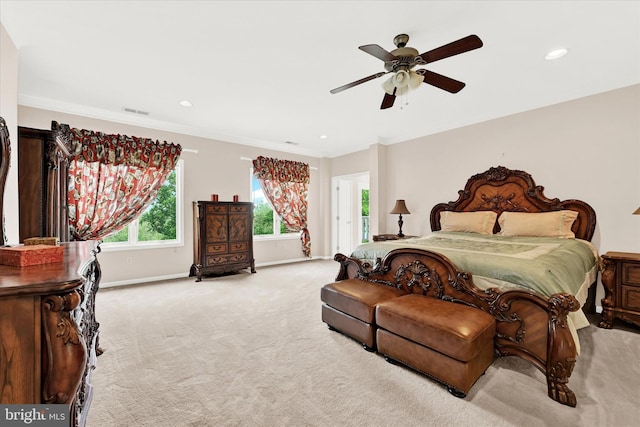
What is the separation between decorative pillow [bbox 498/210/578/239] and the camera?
336 centimetres

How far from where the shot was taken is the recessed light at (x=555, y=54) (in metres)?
2.55

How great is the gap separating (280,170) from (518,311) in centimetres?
492

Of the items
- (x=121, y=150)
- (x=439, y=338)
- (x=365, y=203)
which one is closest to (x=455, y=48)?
(x=439, y=338)

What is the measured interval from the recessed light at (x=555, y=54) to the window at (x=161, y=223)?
5.18m

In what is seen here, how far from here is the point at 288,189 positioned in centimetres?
614

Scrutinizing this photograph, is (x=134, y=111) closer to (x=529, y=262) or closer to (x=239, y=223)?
(x=239, y=223)

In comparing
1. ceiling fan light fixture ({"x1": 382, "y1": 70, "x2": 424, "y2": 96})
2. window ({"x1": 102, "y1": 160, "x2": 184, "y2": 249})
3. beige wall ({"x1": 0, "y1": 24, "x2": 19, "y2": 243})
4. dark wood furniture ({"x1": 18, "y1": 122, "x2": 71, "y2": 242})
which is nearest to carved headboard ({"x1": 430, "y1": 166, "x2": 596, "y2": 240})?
ceiling fan light fixture ({"x1": 382, "y1": 70, "x2": 424, "y2": 96})

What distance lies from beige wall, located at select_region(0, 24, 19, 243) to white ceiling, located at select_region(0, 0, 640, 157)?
191 millimetres

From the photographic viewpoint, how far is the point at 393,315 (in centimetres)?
206

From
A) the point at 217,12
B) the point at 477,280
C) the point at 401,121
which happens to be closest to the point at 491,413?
the point at 477,280

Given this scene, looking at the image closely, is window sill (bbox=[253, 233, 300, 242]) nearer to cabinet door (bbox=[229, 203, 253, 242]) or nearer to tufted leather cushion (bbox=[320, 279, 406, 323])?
cabinet door (bbox=[229, 203, 253, 242])

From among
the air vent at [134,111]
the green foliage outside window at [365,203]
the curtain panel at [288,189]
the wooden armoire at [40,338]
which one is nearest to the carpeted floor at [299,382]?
the wooden armoire at [40,338]

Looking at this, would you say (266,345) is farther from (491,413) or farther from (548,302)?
(548,302)

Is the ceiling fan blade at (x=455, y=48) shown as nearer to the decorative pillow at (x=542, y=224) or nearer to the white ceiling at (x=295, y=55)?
the white ceiling at (x=295, y=55)
